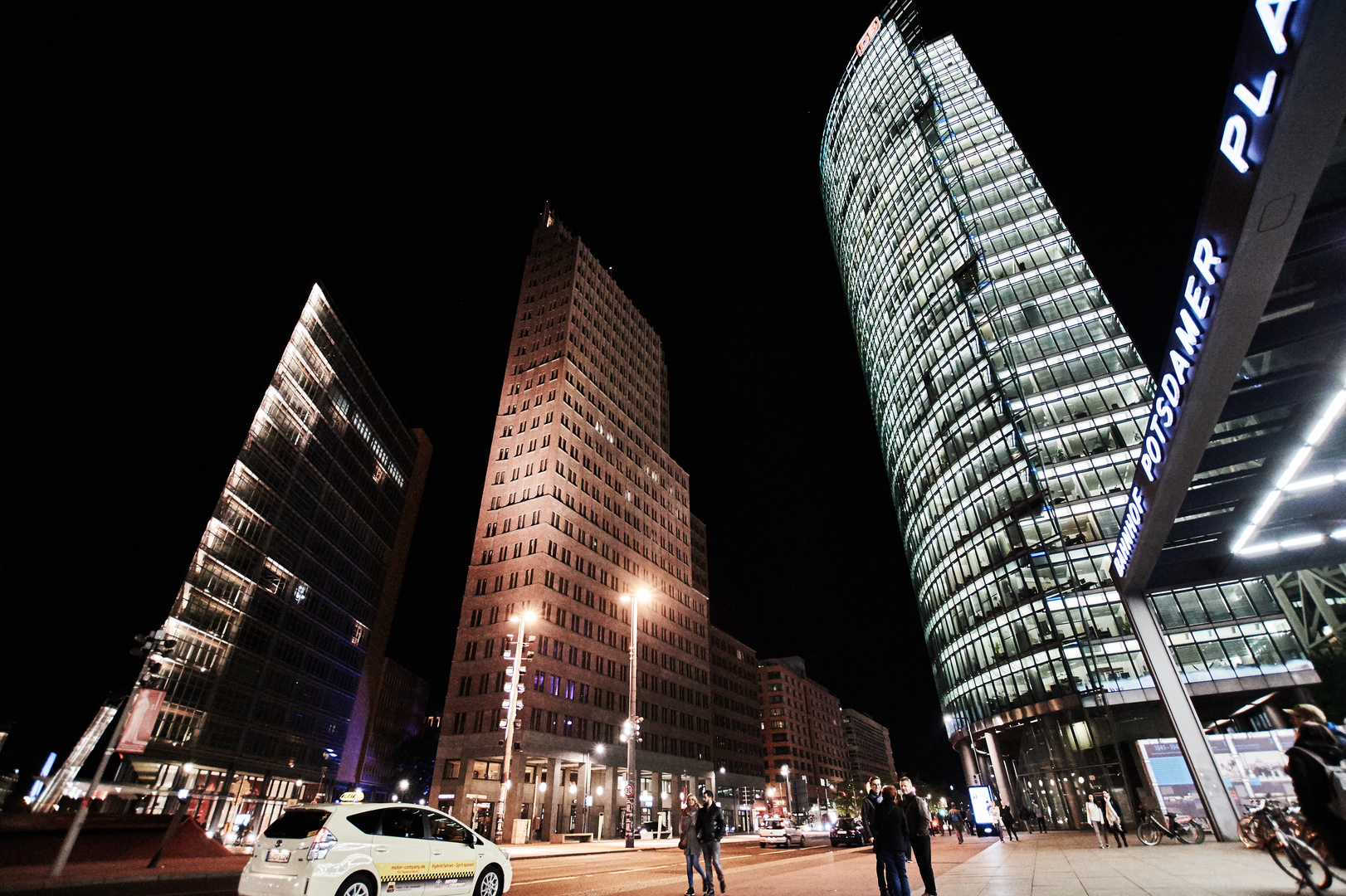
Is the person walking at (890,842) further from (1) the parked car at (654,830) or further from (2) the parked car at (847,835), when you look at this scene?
(1) the parked car at (654,830)

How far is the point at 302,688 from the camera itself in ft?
254

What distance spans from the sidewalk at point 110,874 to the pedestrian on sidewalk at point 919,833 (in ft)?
49.2

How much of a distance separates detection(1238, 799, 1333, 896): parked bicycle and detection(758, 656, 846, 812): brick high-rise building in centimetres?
13818

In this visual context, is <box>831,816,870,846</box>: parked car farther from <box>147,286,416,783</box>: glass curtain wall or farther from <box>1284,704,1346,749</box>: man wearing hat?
<box>147,286,416,783</box>: glass curtain wall

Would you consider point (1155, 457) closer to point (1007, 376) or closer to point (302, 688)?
point (1007, 376)

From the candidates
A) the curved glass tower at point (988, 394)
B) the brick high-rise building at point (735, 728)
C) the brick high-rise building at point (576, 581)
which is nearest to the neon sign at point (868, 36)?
the curved glass tower at point (988, 394)

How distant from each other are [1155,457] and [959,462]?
5191 centimetres

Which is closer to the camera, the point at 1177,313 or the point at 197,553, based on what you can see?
the point at 1177,313

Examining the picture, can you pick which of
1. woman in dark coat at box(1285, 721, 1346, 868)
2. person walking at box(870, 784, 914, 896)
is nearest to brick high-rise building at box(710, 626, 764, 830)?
person walking at box(870, 784, 914, 896)

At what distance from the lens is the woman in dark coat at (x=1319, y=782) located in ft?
20.0

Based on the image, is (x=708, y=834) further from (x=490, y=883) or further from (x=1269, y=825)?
(x=1269, y=825)

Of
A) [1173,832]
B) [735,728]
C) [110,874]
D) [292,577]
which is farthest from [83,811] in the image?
[735,728]

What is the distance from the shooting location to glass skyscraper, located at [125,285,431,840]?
196ft

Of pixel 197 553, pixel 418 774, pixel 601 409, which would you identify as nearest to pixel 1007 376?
pixel 601 409
